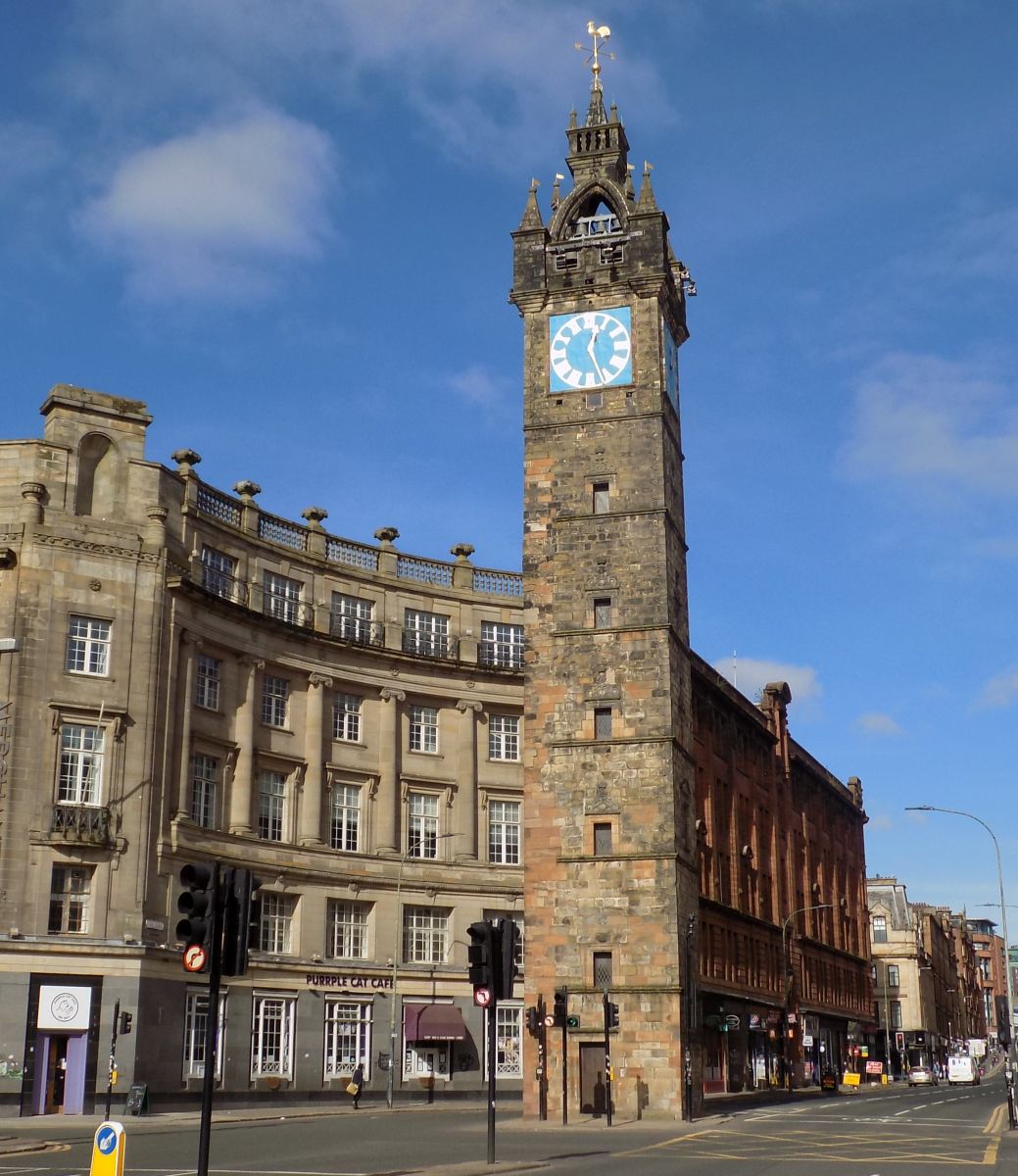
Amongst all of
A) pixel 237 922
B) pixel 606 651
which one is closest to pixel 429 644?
pixel 606 651

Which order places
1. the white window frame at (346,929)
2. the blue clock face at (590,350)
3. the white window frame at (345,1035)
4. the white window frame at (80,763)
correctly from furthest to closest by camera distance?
the white window frame at (346,929)
the white window frame at (345,1035)
the blue clock face at (590,350)
the white window frame at (80,763)

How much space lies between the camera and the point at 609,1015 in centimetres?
4278

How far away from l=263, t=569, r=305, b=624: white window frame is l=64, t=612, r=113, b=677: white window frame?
9.98 m

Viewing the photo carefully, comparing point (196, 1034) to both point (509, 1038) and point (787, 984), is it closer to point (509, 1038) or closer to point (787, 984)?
point (509, 1038)

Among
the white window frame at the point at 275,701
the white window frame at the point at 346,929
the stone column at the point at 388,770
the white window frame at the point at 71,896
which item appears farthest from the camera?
the stone column at the point at 388,770

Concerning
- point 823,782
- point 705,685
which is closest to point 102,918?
point 705,685

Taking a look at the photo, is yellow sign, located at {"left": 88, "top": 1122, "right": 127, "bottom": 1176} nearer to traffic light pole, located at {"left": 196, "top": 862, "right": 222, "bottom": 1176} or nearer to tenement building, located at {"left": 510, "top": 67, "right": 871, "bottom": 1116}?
traffic light pole, located at {"left": 196, "top": 862, "right": 222, "bottom": 1176}

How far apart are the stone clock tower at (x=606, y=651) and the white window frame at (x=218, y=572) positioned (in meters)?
15.3

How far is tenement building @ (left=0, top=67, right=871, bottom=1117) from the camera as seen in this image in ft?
163

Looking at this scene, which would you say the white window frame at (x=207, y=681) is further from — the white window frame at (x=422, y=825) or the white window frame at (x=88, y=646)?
the white window frame at (x=422, y=825)

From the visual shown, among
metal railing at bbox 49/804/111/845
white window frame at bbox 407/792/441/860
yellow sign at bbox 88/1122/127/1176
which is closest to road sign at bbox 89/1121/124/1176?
yellow sign at bbox 88/1122/127/1176

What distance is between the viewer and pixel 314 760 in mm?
64938

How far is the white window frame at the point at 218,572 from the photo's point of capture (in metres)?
60.8

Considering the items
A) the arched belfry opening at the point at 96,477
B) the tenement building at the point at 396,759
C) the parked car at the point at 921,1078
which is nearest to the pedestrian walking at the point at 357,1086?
the tenement building at the point at 396,759
